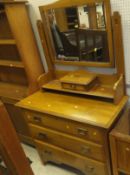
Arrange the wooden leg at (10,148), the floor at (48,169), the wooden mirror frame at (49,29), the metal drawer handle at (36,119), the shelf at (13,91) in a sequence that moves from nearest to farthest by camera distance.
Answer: the wooden leg at (10,148), the wooden mirror frame at (49,29), the metal drawer handle at (36,119), the floor at (48,169), the shelf at (13,91)

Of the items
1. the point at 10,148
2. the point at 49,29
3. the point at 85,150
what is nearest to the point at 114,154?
the point at 85,150

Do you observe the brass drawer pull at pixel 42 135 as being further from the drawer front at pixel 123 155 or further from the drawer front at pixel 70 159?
the drawer front at pixel 123 155

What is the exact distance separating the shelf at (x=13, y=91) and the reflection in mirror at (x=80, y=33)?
1.79ft

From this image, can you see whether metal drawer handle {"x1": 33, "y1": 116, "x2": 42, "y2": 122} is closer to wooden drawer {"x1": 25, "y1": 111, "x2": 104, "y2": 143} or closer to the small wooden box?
wooden drawer {"x1": 25, "y1": 111, "x2": 104, "y2": 143}

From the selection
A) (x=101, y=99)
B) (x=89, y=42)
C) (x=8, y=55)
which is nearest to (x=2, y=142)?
(x=101, y=99)

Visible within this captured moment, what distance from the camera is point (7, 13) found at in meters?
1.71

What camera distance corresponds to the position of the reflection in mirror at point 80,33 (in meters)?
1.52

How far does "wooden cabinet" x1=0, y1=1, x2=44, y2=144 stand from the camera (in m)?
1.78

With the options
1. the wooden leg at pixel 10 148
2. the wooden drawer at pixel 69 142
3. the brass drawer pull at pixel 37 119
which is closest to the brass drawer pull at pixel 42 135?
the wooden drawer at pixel 69 142

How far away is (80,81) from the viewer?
166 centimetres

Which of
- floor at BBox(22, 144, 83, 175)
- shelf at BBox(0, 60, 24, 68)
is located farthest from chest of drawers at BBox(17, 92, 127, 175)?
shelf at BBox(0, 60, 24, 68)

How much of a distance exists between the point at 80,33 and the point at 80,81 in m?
0.37

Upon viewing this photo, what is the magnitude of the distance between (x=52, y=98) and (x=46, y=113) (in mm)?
195

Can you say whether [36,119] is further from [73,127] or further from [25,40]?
[25,40]
